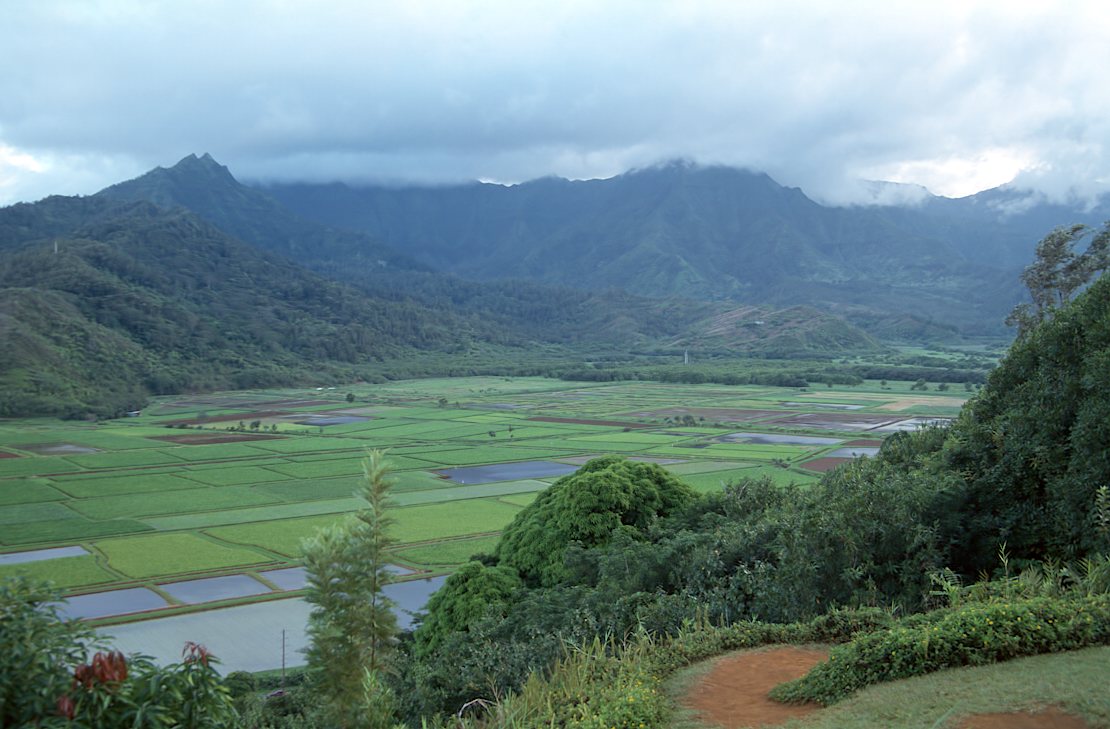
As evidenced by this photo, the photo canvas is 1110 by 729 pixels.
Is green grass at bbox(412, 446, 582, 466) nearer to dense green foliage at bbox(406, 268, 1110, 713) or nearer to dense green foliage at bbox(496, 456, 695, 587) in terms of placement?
dense green foliage at bbox(496, 456, 695, 587)

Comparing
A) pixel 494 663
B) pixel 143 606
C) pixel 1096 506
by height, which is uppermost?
pixel 1096 506

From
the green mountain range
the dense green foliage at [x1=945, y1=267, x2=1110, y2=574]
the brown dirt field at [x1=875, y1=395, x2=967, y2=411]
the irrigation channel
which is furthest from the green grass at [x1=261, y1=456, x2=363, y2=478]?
the brown dirt field at [x1=875, y1=395, x2=967, y2=411]

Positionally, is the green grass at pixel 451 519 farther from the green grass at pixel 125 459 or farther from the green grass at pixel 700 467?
the green grass at pixel 125 459

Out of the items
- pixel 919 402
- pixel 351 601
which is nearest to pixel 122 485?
pixel 351 601

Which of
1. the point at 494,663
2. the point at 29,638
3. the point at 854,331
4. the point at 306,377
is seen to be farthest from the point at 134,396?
the point at 854,331

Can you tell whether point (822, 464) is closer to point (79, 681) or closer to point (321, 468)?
point (321, 468)

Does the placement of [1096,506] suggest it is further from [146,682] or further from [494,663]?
[146,682]
